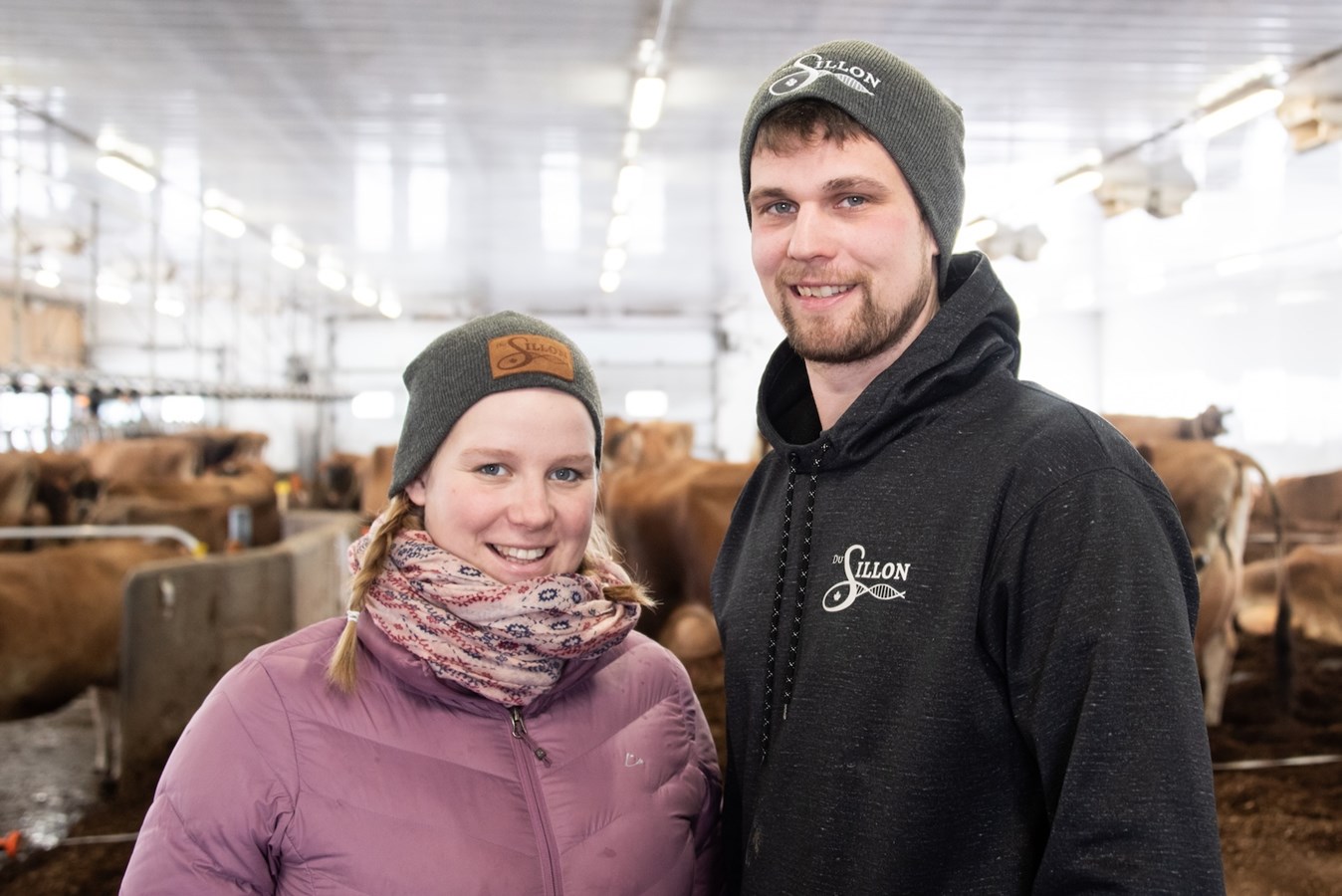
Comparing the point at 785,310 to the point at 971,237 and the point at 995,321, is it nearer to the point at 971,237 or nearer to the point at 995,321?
the point at 995,321

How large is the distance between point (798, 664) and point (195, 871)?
93cm

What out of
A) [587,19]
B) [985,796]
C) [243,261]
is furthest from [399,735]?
[243,261]

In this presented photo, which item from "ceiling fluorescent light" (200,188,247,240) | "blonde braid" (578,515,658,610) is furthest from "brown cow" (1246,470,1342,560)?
"ceiling fluorescent light" (200,188,247,240)

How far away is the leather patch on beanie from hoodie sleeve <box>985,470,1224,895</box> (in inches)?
33.3

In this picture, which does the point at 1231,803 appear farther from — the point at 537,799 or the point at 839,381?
the point at 537,799

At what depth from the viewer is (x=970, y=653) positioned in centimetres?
154

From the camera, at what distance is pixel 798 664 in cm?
177

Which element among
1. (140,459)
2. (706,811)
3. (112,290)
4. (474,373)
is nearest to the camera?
(474,373)

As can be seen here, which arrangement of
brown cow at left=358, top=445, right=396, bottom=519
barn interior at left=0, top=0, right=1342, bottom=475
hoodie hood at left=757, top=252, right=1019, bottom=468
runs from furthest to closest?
1. brown cow at left=358, top=445, right=396, bottom=519
2. barn interior at left=0, top=0, right=1342, bottom=475
3. hoodie hood at left=757, top=252, right=1019, bottom=468

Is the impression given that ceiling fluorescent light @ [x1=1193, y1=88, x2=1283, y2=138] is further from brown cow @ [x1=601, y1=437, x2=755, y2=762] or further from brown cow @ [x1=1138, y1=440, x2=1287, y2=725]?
brown cow @ [x1=601, y1=437, x2=755, y2=762]

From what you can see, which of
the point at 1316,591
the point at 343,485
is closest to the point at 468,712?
the point at 1316,591

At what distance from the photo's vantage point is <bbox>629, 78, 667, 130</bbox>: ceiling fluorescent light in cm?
906

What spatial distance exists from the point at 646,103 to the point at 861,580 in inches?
337

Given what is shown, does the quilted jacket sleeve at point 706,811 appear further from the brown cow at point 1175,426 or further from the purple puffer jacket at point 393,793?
the brown cow at point 1175,426
